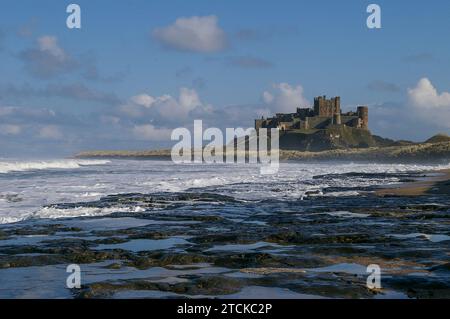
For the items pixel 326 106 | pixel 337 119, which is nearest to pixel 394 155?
pixel 337 119

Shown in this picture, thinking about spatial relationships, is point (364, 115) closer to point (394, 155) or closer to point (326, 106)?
point (326, 106)

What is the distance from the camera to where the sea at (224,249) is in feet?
24.6

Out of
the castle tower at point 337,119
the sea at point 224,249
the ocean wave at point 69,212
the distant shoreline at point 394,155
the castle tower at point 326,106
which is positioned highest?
the castle tower at point 326,106

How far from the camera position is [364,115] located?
154 meters

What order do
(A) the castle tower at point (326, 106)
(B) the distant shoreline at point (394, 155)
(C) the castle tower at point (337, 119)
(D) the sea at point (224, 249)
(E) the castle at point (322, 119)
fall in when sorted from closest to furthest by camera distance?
(D) the sea at point (224, 249) < (B) the distant shoreline at point (394, 155) < (C) the castle tower at point (337, 119) < (E) the castle at point (322, 119) < (A) the castle tower at point (326, 106)

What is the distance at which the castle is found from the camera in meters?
149

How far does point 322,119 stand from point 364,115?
13.2 metres

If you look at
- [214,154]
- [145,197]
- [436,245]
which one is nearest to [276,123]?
[214,154]

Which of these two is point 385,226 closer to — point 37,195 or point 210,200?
point 210,200

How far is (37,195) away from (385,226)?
14.1 metres

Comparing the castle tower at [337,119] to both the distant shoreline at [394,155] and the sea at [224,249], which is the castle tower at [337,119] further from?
the sea at [224,249]

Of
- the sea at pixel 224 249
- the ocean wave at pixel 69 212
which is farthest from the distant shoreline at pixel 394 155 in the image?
the ocean wave at pixel 69 212

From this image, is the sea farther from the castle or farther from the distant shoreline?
the castle

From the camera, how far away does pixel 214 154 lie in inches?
5605
